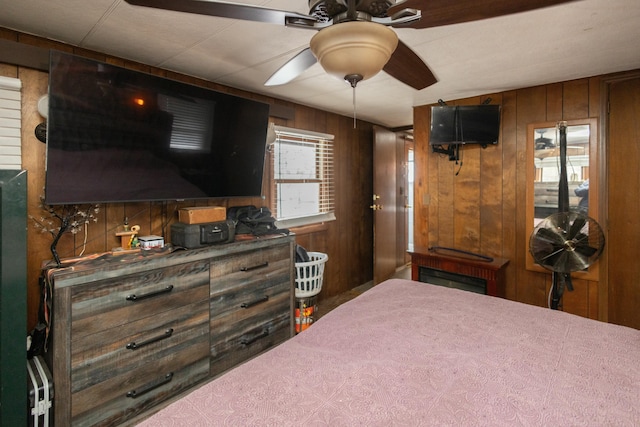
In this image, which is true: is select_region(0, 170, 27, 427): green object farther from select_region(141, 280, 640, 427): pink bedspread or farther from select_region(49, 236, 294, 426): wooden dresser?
select_region(141, 280, 640, 427): pink bedspread

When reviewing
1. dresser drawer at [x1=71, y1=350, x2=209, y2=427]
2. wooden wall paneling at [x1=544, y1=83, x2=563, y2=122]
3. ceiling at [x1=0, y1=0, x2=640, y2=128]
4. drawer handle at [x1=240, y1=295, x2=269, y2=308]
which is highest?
ceiling at [x1=0, y1=0, x2=640, y2=128]

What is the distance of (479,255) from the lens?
114 inches

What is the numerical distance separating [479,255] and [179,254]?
2552mm

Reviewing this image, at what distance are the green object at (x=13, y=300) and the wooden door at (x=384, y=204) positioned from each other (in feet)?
10.9

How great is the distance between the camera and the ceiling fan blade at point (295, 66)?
1.45m

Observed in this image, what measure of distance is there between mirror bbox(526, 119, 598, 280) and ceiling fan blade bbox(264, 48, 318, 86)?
92.4 inches

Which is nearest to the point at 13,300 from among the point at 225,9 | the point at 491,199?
the point at 225,9

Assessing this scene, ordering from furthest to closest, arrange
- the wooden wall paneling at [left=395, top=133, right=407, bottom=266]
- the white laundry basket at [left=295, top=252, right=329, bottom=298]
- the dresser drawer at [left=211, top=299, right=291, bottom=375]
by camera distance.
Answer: the wooden wall paneling at [left=395, top=133, right=407, bottom=266] < the white laundry basket at [left=295, top=252, right=329, bottom=298] < the dresser drawer at [left=211, top=299, right=291, bottom=375]

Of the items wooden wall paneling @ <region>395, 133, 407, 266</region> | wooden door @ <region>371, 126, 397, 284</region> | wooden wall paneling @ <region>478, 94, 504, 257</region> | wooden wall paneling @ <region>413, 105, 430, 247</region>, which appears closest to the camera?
wooden wall paneling @ <region>478, 94, 504, 257</region>

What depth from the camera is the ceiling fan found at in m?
0.99

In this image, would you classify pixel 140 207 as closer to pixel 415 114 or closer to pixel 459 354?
pixel 459 354

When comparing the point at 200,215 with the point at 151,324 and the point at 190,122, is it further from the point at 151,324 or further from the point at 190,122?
the point at 151,324

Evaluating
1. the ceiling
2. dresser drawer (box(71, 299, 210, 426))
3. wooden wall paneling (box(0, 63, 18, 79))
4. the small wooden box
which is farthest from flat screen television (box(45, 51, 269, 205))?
dresser drawer (box(71, 299, 210, 426))

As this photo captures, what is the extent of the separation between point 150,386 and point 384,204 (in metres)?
3.30
